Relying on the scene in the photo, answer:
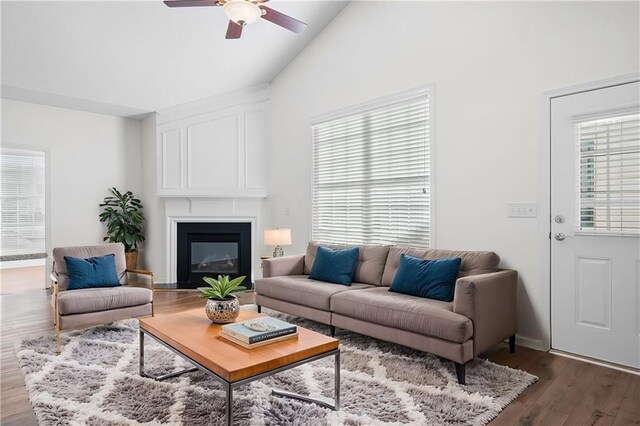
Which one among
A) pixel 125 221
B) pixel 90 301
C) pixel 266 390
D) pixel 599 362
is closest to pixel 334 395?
pixel 266 390

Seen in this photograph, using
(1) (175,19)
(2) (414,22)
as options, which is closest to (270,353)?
(2) (414,22)

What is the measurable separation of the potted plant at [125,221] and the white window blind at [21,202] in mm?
1734

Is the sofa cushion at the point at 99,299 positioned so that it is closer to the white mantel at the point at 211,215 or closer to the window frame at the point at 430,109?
the white mantel at the point at 211,215

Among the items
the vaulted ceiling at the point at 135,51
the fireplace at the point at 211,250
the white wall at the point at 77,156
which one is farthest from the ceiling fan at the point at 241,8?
the white wall at the point at 77,156

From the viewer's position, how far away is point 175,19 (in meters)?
4.61

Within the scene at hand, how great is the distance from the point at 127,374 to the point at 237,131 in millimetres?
4071

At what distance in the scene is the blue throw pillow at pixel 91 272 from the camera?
12.6ft

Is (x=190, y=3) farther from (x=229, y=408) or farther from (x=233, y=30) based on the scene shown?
(x=229, y=408)

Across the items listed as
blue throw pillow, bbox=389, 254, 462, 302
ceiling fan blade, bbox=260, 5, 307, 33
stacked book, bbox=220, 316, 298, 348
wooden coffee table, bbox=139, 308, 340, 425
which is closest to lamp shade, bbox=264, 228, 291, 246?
blue throw pillow, bbox=389, 254, 462, 302

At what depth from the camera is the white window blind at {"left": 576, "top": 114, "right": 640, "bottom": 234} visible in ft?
9.85

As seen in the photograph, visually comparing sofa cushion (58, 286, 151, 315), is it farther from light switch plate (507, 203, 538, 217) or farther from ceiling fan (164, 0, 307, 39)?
light switch plate (507, 203, 538, 217)

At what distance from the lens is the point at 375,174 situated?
15.7 feet

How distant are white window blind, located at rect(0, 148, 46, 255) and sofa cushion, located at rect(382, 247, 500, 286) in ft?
21.2

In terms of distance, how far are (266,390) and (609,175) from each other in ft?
9.51
